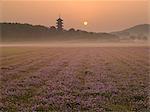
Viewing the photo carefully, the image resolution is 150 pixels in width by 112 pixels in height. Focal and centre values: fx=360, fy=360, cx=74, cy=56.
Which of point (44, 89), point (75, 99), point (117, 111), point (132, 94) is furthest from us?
point (44, 89)

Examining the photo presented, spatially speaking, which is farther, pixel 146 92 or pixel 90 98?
pixel 146 92

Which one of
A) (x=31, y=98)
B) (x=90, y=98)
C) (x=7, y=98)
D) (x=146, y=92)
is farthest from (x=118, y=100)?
(x=7, y=98)

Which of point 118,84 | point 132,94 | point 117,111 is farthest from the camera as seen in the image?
point 118,84

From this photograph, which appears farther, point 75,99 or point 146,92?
point 146,92

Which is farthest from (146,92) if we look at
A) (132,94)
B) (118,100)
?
(118,100)

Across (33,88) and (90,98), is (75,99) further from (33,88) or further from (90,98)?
(33,88)

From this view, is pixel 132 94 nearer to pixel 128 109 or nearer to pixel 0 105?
pixel 128 109

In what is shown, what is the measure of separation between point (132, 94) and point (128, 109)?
13.3ft

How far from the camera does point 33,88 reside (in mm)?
23219

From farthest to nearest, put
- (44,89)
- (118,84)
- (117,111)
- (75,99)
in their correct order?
1. (118,84)
2. (44,89)
3. (75,99)
4. (117,111)

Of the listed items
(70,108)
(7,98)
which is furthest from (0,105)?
(70,108)

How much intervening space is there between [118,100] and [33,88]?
639cm

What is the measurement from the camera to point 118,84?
82.7 feet

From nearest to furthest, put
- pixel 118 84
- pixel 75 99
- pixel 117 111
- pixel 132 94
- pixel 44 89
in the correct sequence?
pixel 117 111, pixel 75 99, pixel 132 94, pixel 44 89, pixel 118 84
